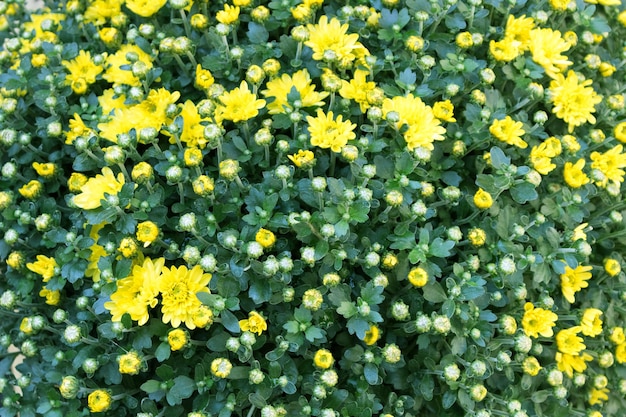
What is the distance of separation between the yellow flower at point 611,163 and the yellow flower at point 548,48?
317 mm

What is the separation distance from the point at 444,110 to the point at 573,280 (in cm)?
70

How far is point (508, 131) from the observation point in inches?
78.1

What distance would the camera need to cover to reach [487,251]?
1.92 m

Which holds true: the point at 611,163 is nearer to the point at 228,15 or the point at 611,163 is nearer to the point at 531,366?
the point at 531,366

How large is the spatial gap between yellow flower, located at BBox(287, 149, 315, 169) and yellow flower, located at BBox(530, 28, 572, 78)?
0.87 m

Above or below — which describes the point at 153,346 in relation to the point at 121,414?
above

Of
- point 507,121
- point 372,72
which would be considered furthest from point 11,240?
point 507,121

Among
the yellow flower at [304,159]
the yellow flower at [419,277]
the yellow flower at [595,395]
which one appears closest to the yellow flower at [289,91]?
the yellow flower at [304,159]

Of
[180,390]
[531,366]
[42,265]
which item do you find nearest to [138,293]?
[180,390]

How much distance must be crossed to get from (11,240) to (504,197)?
1.55m

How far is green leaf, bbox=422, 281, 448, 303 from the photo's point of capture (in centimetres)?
180

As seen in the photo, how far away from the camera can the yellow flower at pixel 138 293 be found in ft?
5.72

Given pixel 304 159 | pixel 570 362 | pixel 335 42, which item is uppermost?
pixel 335 42

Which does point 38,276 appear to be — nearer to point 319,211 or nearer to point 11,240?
point 11,240
